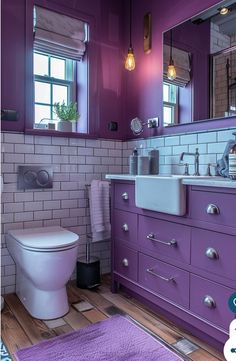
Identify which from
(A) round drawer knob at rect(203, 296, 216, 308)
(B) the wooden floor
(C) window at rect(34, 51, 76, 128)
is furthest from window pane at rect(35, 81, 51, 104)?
(A) round drawer knob at rect(203, 296, 216, 308)

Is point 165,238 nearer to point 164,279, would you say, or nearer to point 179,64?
point 164,279

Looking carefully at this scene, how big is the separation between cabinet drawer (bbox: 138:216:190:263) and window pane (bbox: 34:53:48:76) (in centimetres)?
158

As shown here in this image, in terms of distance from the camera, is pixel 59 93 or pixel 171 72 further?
pixel 59 93

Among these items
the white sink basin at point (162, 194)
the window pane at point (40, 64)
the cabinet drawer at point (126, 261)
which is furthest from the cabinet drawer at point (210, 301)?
the window pane at point (40, 64)

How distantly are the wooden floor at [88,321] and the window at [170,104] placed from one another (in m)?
1.44

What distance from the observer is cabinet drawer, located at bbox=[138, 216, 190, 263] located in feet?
5.44

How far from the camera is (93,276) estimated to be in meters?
2.41

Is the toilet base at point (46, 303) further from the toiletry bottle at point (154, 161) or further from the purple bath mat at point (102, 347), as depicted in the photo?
the toiletry bottle at point (154, 161)

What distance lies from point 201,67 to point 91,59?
1.01 m

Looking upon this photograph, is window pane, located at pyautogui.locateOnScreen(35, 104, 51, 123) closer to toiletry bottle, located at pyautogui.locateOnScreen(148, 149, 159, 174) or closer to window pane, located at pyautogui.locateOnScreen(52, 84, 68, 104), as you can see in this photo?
window pane, located at pyautogui.locateOnScreen(52, 84, 68, 104)

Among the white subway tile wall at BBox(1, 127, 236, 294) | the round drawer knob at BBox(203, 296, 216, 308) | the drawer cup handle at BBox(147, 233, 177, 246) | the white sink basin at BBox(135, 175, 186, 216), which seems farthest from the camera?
the white subway tile wall at BBox(1, 127, 236, 294)

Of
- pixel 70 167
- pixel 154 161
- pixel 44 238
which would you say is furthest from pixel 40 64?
pixel 44 238

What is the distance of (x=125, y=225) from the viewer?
216 centimetres

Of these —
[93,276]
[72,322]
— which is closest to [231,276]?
[72,322]
